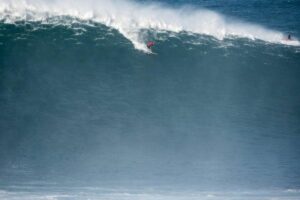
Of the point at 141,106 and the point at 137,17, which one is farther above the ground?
the point at 137,17

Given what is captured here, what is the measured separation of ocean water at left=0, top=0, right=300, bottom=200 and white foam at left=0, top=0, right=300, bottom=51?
8cm

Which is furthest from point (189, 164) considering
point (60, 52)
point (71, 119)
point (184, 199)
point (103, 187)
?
point (60, 52)

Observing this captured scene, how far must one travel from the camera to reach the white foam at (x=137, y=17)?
814 inches

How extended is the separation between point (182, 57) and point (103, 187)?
9.51 meters

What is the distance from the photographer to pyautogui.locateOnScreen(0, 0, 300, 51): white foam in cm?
2069

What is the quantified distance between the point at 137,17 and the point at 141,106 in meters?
7.06

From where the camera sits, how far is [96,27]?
70.0 ft

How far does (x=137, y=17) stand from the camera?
2278 centimetres

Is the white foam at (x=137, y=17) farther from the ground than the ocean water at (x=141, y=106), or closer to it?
farther from the ground

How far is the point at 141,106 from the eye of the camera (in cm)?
1778

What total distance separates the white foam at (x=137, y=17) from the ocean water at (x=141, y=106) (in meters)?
0.08

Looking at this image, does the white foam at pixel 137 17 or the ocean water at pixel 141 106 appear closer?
the ocean water at pixel 141 106

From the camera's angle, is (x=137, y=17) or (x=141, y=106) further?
(x=137, y=17)

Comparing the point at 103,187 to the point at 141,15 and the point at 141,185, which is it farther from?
the point at 141,15
